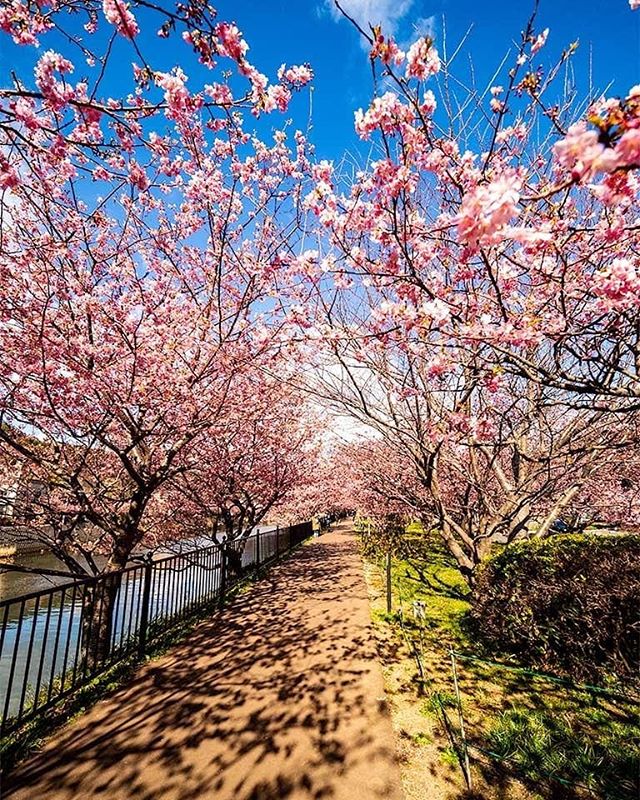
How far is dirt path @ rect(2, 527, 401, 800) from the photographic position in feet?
11.0

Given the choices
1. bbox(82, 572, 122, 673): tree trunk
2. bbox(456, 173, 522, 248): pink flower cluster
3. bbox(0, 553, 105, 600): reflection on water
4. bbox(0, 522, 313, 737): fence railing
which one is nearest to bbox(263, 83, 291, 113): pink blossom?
bbox(456, 173, 522, 248): pink flower cluster

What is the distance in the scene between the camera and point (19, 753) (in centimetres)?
375

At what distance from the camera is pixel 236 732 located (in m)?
4.15

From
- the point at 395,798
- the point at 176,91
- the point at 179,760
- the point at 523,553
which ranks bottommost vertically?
the point at 395,798

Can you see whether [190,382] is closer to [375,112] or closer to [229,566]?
[375,112]

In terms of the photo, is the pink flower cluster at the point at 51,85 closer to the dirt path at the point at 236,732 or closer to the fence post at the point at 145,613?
the dirt path at the point at 236,732

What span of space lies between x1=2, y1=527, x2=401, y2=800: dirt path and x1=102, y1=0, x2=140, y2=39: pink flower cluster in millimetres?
5937

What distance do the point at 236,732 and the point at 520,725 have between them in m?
3.05

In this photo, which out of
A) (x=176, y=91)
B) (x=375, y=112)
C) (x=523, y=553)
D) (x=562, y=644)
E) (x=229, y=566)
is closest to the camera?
(x=176, y=91)

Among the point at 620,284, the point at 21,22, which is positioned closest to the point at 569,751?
the point at 620,284

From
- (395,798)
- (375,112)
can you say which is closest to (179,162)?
(375,112)

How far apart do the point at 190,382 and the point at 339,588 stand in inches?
318

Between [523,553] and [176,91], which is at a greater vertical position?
[176,91]

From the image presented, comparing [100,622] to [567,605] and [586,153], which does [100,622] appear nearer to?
[567,605]
